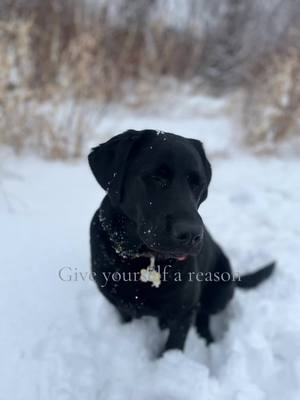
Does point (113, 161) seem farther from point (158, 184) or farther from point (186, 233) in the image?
point (186, 233)

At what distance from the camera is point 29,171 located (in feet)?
11.0

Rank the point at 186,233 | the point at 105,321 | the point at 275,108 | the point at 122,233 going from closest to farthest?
the point at 186,233 < the point at 122,233 < the point at 105,321 < the point at 275,108

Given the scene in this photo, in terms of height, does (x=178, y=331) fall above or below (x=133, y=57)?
below

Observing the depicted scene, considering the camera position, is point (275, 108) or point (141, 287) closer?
point (141, 287)

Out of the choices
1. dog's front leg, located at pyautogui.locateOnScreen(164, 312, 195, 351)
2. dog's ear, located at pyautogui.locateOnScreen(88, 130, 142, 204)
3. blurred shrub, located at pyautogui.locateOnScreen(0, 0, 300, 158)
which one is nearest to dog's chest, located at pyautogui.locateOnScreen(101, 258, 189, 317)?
dog's front leg, located at pyautogui.locateOnScreen(164, 312, 195, 351)

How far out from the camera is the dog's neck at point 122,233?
5.10ft

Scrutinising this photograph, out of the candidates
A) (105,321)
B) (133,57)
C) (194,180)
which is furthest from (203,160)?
(133,57)

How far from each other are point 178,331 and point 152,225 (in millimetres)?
677

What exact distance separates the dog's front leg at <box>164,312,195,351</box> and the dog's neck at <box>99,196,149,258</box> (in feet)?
1.24

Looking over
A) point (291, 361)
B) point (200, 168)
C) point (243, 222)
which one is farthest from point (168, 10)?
point (291, 361)

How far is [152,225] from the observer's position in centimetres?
136

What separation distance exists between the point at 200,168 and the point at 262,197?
6.85ft

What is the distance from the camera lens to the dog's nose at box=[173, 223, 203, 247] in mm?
1271

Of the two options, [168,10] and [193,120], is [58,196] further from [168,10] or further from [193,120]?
[168,10]
